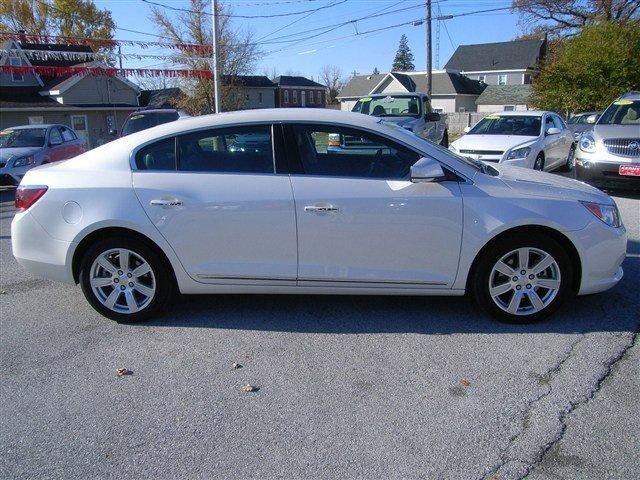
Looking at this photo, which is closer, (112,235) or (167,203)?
(167,203)

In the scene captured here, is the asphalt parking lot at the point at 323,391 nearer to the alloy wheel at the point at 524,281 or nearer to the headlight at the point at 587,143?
the alloy wheel at the point at 524,281

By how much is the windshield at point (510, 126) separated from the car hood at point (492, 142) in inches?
19.8

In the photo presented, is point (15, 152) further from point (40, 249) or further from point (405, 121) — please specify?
point (40, 249)

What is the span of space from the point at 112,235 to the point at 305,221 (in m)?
1.56

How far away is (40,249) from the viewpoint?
171 inches

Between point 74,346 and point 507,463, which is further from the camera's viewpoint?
point 74,346

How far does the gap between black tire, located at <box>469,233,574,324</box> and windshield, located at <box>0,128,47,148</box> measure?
12228mm

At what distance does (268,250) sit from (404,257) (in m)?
1.04

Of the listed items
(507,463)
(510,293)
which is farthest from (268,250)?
(507,463)

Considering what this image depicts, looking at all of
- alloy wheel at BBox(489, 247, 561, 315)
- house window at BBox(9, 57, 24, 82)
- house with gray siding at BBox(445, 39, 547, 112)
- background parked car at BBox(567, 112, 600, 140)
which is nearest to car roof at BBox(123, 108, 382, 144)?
alloy wheel at BBox(489, 247, 561, 315)

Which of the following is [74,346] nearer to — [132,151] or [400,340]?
[132,151]

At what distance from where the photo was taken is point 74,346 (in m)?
4.03

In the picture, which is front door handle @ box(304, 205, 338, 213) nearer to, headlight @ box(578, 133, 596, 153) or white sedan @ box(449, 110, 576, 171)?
white sedan @ box(449, 110, 576, 171)

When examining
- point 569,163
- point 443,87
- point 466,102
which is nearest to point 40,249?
point 569,163
